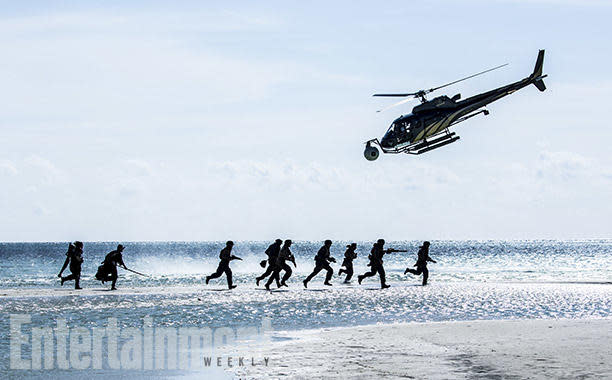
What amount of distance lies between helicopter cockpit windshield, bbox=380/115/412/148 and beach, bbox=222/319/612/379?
1098 cm

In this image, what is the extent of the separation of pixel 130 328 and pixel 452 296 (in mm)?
11904

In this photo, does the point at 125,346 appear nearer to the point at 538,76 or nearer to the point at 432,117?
the point at 432,117

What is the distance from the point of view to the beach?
10586 millimetres

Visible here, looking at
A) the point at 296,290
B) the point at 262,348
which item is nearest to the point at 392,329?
the point at 262,348

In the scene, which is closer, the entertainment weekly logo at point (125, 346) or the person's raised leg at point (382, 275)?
the entertainment weekly logo at point (125, 346)

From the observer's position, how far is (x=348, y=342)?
539 inches

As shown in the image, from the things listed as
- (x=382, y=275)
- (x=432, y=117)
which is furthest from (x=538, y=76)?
(x=382, y=275)

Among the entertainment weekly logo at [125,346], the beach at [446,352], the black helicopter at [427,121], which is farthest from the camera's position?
the black helicopter at [427,121]

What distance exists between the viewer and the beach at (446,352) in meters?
10.6

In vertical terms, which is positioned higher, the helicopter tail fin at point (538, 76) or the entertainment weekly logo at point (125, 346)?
the helicopter tail fin at point (538, 76)

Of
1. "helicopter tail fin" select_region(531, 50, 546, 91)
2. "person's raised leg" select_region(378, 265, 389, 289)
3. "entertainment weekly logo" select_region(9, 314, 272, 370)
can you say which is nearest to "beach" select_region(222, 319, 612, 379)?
"entertainment weekly logo" select_region(9, 314, 272, 370)

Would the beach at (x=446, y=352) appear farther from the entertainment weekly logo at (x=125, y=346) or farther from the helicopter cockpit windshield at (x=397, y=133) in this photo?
the helicopter cockpit windshield at (x=397, y=133)

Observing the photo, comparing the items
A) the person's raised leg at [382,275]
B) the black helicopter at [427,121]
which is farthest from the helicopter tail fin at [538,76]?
the person's raised leg at [382,275]

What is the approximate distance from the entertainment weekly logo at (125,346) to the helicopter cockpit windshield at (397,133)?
36.5 ft
